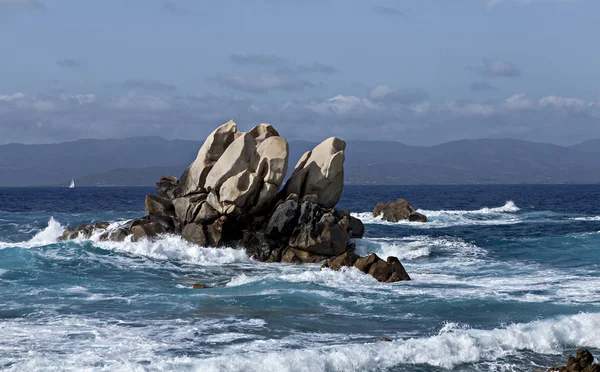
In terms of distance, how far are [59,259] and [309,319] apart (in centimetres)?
1931

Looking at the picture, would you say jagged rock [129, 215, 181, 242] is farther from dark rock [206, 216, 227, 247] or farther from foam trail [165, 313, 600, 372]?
foam trail [165, 313, 600, 372]

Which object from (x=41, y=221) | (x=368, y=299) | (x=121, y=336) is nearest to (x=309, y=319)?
(x=368, y=299)

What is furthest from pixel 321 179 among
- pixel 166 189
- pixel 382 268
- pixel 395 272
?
pixel 395 272

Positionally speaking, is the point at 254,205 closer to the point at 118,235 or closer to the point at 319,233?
the point at 319,233

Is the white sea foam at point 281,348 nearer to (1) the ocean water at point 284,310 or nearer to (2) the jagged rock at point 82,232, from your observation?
(1) the ocean water at point 284,310

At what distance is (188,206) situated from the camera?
43.1m

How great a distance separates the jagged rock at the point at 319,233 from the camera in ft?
131

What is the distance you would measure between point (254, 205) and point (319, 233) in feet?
15.0

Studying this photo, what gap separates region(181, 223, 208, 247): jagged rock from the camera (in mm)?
41562

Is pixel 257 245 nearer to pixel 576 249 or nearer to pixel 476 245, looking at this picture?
pixel 476 245

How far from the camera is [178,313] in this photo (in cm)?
2612

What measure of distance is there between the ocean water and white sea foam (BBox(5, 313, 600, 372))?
0.15 feet

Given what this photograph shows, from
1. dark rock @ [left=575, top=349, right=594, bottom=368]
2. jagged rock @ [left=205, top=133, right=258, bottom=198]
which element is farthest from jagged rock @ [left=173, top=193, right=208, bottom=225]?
dark rock @ [left=575, top=349, right=594, bottom=368]

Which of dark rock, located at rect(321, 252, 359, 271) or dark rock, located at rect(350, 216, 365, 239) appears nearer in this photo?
dark rock, located at rect(321, 252, 359, 271)
